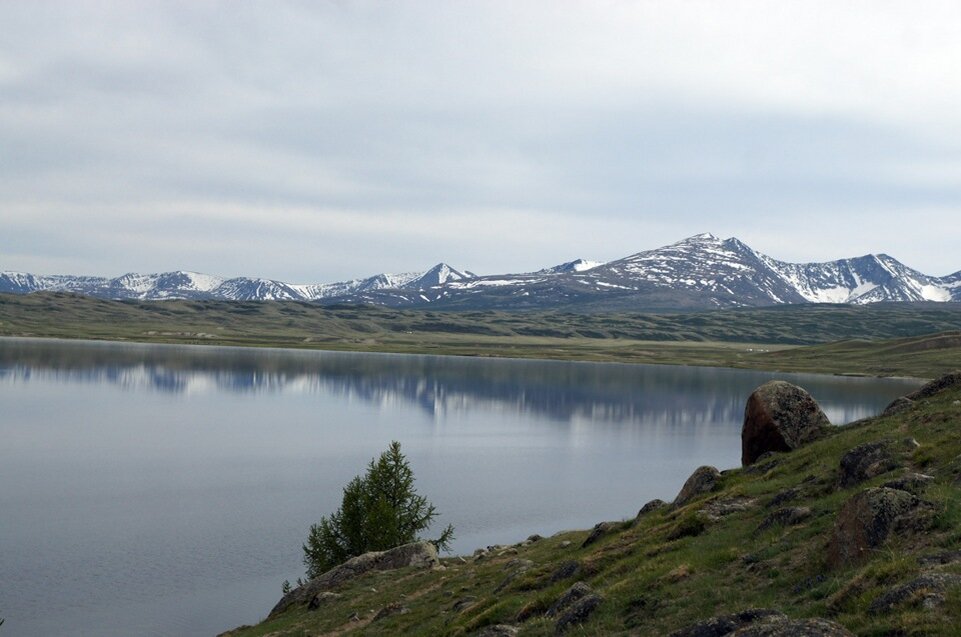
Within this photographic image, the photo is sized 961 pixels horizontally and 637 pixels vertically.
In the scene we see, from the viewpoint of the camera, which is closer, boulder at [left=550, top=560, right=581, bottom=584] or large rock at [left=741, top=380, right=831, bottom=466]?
boulder at [left=550, top=560, right=581, bottom=584]

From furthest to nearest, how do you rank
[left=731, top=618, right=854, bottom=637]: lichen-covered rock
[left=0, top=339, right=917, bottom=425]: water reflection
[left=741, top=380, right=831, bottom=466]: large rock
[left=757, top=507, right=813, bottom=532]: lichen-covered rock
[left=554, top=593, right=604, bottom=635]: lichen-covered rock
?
[left=0, top=339, right=917, bottom=425]: water reflection → [left=741, top=380, right=831, bottom=466]: large rock → [left=757, top=507, right=813, bottom=532]: lichen-covered rock → [left=554, top=593, right=604, bottom=635]: lichen-covered rock → [left=731, top=618, right=854, bottom=637]: lichen-covered rock

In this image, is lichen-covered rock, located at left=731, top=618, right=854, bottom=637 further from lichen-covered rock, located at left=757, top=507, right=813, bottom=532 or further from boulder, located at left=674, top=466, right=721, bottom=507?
boulder, located at left=674, top=466, right=721, bottom=507

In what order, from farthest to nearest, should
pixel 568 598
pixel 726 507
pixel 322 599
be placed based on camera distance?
pixel 322 599 → pixel 726 507 → pixel 568 598

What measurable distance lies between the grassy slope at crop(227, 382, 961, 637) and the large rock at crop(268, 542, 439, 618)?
1302 millimetres

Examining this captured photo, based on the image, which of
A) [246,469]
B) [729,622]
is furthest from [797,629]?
[246,469]

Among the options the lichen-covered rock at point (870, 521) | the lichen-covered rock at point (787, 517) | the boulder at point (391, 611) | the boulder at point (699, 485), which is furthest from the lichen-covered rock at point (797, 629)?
the boulder at point (699, 485)

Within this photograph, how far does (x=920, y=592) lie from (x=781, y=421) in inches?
895

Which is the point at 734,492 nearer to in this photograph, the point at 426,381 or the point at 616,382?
the point at 426,381

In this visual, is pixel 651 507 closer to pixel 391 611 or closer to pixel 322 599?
pixel 391 611

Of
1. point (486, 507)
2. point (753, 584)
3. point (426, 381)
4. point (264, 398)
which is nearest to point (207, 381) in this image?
point (264, 398)

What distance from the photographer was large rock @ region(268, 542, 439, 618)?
3619 cm

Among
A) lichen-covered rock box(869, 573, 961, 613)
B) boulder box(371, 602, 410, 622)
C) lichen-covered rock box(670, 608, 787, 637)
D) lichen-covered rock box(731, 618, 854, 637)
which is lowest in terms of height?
boulder box(371, 602, 410, 622)

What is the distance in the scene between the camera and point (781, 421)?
1385 inches

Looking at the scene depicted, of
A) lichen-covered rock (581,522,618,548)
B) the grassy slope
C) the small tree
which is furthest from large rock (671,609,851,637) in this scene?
the small tree
